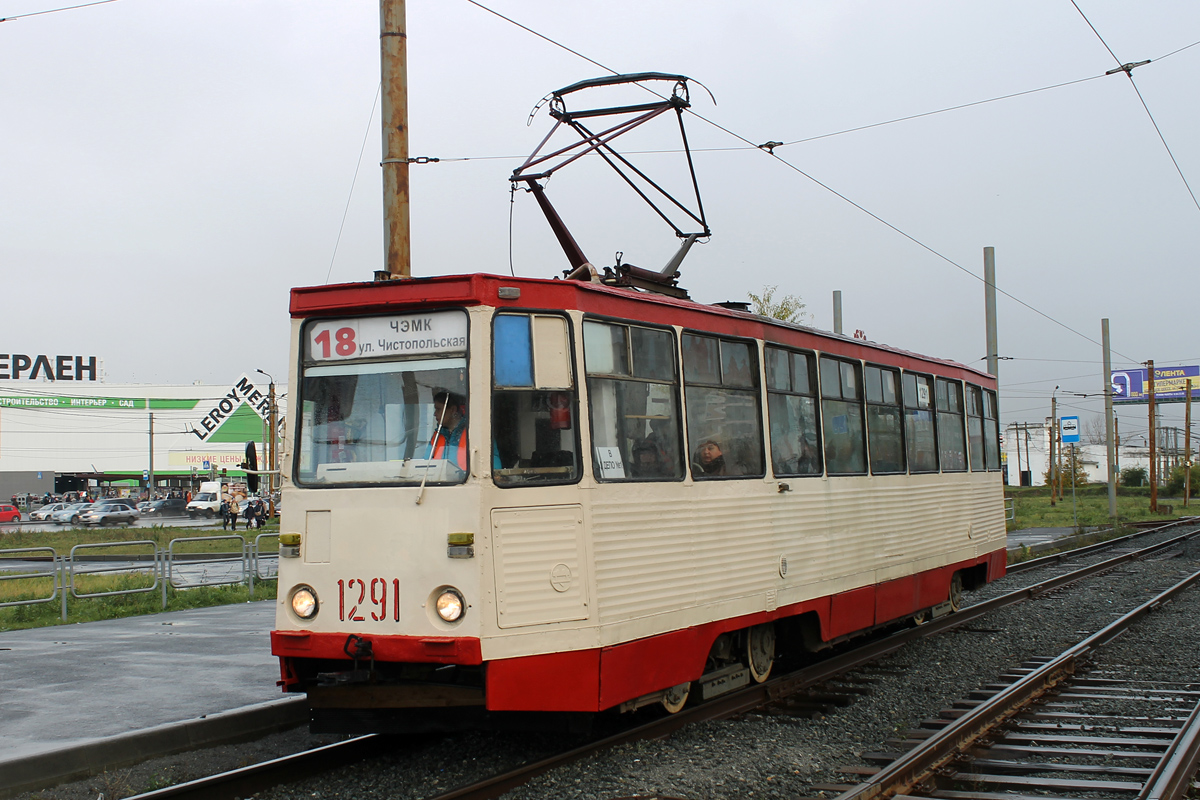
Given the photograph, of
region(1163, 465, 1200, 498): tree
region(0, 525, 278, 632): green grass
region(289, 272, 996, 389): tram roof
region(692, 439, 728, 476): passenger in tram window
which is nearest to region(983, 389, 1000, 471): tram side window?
region(692, 439, 728, 476): passenger in tram window

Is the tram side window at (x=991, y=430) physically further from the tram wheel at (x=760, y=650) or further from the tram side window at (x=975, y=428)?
the tram wheel at (x=760, y=650)

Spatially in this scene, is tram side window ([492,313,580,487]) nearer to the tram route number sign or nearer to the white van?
the tram route number sign

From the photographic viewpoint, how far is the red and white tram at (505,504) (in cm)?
605

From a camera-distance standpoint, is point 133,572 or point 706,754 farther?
point 133,572

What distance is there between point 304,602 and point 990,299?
19.8 metres

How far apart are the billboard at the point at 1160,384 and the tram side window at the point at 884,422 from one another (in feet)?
366

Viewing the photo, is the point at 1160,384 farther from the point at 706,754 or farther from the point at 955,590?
the point at 706,754

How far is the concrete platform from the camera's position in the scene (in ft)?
23.2

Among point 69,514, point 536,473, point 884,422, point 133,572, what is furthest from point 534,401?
point 69,514

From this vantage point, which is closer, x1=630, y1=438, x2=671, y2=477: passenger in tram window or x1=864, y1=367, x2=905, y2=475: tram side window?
x1=630, y1=438, x2=671, y2=477: passenger in tram window

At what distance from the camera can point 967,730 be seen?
7.06 metres

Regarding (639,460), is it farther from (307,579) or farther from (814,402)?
(814,402)

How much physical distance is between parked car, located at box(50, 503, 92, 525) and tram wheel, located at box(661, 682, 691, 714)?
4679 cm

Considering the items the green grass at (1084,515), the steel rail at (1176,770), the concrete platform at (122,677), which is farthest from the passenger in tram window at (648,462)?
the green grass at (1084,515)
